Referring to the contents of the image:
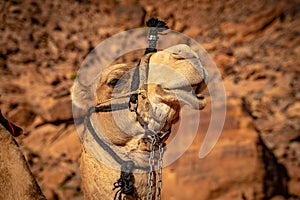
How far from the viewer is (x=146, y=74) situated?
125 centimetres

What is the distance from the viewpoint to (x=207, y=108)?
14.6 feet

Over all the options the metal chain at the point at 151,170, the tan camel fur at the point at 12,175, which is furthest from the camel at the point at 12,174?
the metal chain at the point at 151,170

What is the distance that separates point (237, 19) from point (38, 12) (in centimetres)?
464

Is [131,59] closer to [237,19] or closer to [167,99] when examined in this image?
[237,19]

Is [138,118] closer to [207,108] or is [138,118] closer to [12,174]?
[12,174]

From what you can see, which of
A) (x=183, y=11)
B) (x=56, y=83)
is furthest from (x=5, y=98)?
(x=183, y=11)

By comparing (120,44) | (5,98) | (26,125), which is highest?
(120,44)

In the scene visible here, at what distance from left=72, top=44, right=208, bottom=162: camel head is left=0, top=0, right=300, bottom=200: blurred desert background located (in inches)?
107

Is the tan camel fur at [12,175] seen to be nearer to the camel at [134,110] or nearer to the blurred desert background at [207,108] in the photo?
the camel at [134,110]

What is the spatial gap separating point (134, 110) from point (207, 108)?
10.9ft

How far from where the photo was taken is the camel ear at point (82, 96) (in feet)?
4.50

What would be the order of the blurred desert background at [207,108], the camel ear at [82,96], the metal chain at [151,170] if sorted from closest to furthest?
the metal chain at [151,170]
the camel ear at [82,96]
the blurred desert background at [207,108]

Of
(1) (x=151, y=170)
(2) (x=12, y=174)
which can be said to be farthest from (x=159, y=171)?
(2) (x=12, y=174)

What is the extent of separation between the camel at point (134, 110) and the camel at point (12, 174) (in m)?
0.23
